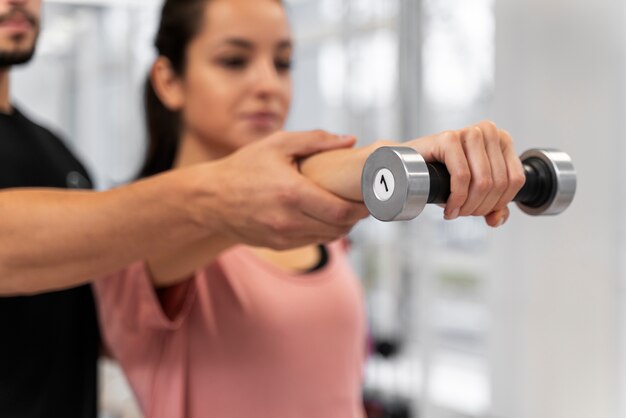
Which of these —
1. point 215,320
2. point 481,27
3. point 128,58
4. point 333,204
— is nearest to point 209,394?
point 215,320

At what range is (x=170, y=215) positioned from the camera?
1.91ft

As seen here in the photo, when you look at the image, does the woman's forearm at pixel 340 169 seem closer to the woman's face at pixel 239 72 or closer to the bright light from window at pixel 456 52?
the woman's face at pixel 239 72

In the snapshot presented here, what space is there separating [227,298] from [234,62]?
0.27m

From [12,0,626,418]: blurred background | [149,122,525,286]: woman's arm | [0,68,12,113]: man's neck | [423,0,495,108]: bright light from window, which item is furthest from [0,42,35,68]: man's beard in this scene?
[423,0,495,108]: bright light from window

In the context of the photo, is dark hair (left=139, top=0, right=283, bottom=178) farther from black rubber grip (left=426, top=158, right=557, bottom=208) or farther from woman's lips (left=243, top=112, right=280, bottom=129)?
black rubber grip (left=426, top=158, right=557, bottom=208)

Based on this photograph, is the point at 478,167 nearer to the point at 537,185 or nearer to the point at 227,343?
the point at 537,185

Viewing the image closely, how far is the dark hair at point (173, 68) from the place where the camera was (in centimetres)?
87

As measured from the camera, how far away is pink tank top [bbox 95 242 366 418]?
0.78 meters

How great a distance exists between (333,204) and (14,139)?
56cm

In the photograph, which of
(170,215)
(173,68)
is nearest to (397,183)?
(170,215)

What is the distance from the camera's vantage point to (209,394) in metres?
0.80

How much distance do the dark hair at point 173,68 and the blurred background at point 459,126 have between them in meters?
0.19

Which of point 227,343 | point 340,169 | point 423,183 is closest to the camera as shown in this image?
point 423,183

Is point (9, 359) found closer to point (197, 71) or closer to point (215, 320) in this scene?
point (215, 320)
